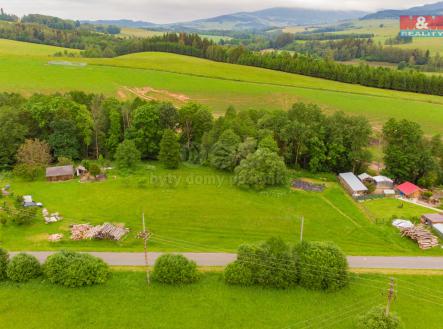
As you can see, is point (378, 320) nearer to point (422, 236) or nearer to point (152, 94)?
point (422, 236)

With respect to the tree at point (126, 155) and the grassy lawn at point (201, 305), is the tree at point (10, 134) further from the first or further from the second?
the grassy lawn at point (201, 305)

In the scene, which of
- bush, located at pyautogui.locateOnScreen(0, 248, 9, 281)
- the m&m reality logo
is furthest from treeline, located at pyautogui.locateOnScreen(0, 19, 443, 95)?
the m&m reality logo

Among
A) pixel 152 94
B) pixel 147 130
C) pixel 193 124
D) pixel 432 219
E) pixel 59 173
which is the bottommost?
pixel 432 219

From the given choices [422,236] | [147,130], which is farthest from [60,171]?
[422,236]

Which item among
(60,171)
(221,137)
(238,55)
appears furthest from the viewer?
(238,55)

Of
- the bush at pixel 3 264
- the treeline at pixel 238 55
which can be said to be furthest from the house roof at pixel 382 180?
the treeline at pixel 238 55

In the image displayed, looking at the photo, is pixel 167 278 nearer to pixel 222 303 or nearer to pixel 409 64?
pixel 222 303
